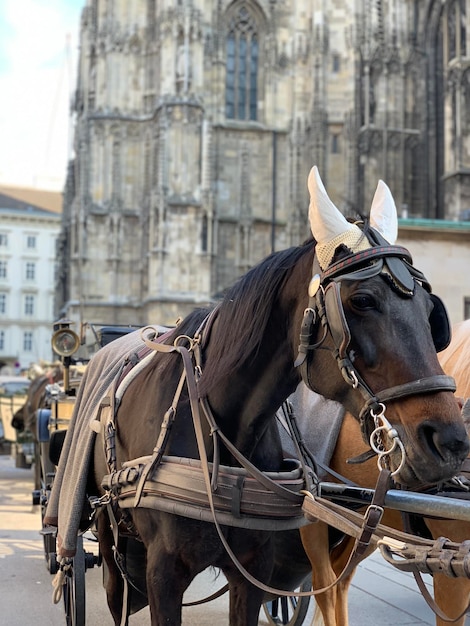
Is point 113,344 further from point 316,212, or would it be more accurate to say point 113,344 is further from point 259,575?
point 316,212

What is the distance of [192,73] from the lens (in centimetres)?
2883

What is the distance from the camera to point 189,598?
5.21 m

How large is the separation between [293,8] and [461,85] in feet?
41.2

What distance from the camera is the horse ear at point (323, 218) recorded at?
2.13 metres

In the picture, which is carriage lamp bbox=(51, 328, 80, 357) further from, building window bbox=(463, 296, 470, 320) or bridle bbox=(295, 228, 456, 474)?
building window bbox=(463, 296, 470, 320)

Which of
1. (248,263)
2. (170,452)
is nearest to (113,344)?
(170,452)

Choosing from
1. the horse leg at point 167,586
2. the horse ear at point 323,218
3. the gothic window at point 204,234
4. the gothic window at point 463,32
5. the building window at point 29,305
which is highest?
the gothic window at point 463,32

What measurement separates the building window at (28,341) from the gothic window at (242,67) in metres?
37.1

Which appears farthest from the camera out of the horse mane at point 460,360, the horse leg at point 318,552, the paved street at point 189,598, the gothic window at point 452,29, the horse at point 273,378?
the gothic window at point 452,29

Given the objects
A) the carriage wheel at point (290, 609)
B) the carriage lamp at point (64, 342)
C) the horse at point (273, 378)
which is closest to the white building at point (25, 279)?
the carriage lamp at point (64, 342)

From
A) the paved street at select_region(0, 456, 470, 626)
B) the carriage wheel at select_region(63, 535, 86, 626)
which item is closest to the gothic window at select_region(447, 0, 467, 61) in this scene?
the paved street at select_region(0, 456, 470, 626)

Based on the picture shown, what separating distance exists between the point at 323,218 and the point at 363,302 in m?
0.28

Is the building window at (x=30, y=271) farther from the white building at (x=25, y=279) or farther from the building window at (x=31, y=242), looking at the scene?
the building window at (x=31, y=242)

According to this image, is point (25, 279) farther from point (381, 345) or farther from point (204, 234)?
point (381, 345)
